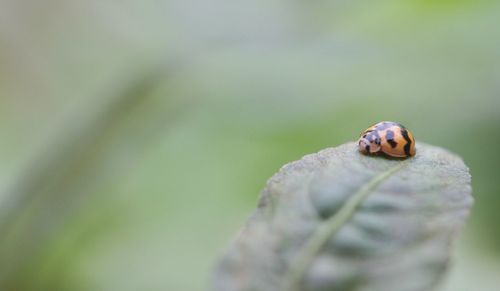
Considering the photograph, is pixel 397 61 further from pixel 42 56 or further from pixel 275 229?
pixel 42 56

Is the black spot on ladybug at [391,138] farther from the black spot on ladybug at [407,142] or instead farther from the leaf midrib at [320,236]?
the leaf midrib at [320,236]

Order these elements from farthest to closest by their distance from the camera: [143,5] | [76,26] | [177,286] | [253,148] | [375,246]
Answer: [76,26] < [143,5] < [253,148] < [177,286] < [375,246]

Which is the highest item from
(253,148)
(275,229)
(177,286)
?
(253,148)

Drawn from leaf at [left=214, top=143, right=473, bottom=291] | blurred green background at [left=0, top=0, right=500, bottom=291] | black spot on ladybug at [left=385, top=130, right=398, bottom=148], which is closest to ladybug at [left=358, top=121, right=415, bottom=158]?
black spot on ladybug at [left=385, top=130, right=398, bottom=148]

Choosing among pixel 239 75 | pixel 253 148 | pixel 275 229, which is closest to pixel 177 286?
pixel 253 148

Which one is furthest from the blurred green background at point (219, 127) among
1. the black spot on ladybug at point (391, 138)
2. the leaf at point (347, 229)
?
the leaf at point (347, 229)

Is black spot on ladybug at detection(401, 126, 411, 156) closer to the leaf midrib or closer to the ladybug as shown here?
the ladybug
